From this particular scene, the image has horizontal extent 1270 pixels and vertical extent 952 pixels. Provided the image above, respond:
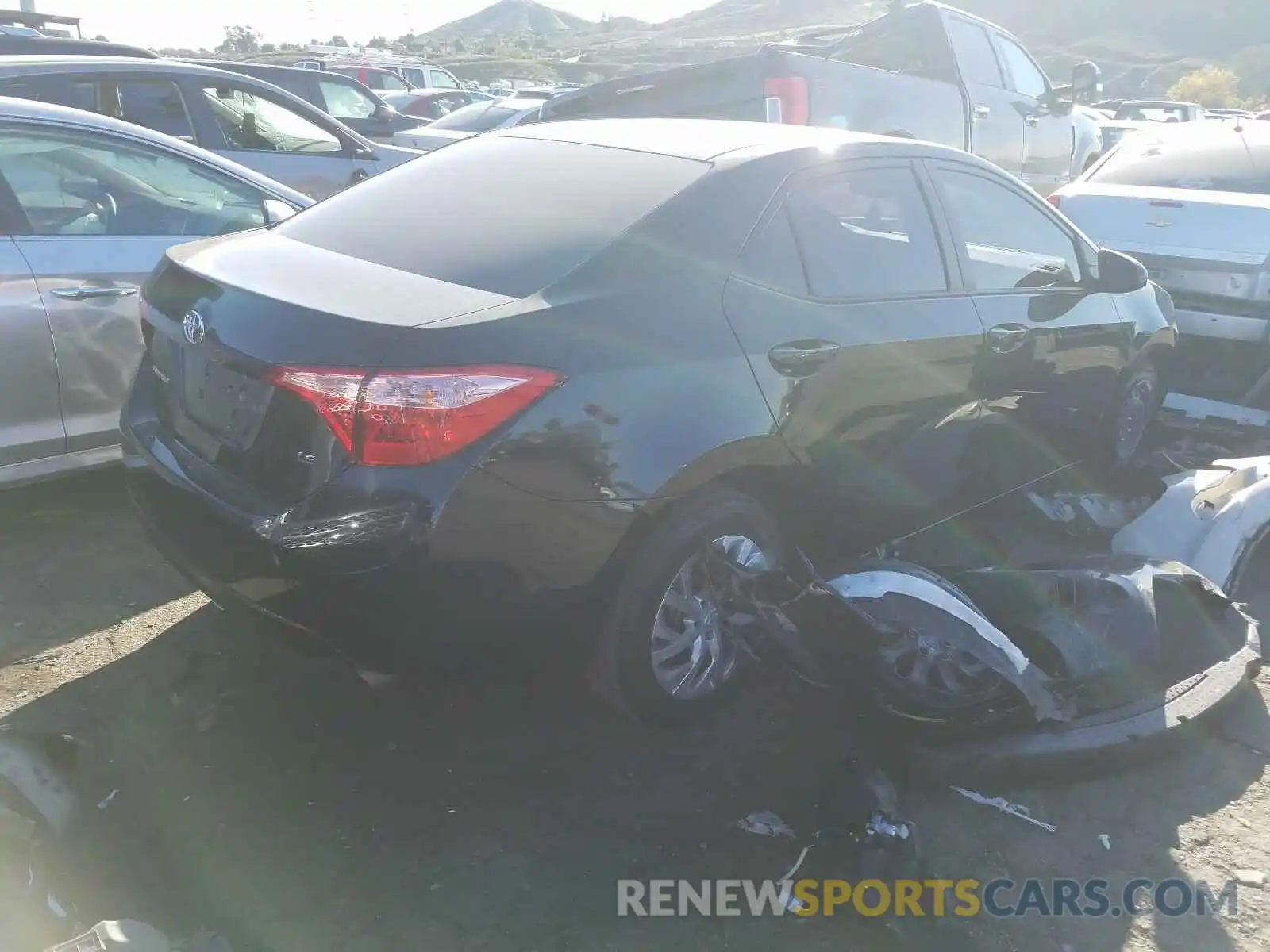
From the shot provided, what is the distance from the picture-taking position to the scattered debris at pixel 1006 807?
9.59 ft

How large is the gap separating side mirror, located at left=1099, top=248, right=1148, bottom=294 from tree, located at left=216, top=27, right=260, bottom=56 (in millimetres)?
68498

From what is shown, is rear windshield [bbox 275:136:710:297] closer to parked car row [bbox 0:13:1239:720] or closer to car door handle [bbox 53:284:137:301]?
parked car row [bbox 0:13:1239:720]

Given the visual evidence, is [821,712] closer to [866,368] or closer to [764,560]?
[764,560]

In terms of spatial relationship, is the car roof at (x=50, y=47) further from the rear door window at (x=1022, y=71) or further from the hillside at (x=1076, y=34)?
the hillside at (x=1076, y=34)

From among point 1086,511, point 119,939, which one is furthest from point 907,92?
point 119,939

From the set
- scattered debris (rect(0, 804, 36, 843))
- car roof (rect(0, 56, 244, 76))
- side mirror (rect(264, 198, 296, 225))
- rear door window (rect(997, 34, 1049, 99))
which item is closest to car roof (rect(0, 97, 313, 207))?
side mirror (rect(264, 198, 296, 225))

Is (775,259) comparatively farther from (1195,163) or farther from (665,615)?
(1195,163)

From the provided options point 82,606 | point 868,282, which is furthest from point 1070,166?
point 82,606

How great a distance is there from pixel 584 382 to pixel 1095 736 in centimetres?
180

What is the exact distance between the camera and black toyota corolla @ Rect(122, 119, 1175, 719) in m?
2.49

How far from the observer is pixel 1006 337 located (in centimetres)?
386

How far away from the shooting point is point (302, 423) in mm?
2535

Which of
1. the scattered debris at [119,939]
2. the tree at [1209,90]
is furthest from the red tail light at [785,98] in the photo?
the tree at [1209,90]

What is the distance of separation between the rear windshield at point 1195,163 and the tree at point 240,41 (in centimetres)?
6648
